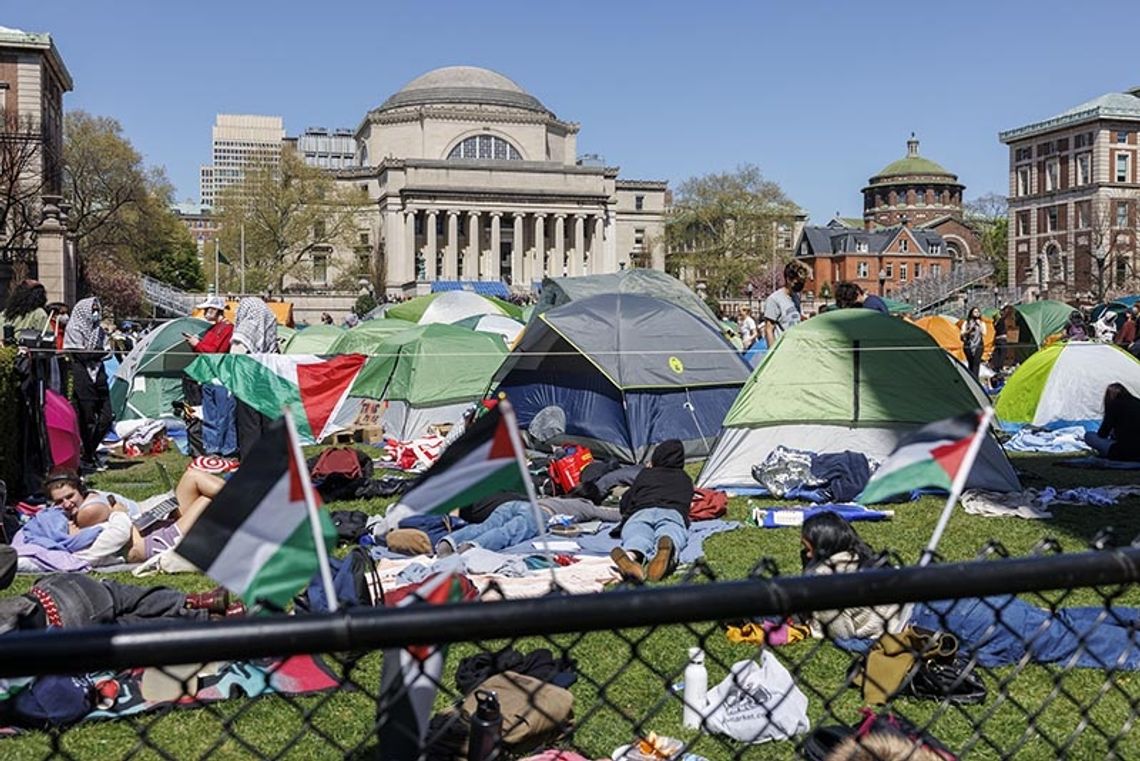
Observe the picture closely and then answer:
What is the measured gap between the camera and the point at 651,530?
8352 millimetres

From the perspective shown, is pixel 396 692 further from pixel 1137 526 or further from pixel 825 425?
pixel 825 425

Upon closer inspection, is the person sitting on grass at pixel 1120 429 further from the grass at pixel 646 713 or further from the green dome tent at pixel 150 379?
the green dome tent at pixel 150 379

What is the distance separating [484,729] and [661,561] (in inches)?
154

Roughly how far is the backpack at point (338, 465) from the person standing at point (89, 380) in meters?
3.19

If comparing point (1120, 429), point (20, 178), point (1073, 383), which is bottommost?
point (1120, 429)

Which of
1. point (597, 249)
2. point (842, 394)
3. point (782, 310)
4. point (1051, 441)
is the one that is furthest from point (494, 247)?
point (842, 394)

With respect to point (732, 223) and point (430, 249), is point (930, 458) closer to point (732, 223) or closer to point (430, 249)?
point (732, 223)

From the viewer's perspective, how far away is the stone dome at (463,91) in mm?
101125

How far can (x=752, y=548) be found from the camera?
845 cm

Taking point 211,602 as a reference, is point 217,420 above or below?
above

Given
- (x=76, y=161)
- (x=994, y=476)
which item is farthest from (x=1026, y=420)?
(x=76, y=161)

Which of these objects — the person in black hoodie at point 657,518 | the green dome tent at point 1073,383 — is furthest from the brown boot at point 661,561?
the green dome tent at point 1073,383

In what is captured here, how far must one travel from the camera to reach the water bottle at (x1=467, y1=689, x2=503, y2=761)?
12.1 feet

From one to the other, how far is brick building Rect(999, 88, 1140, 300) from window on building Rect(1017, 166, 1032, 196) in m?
0.07
